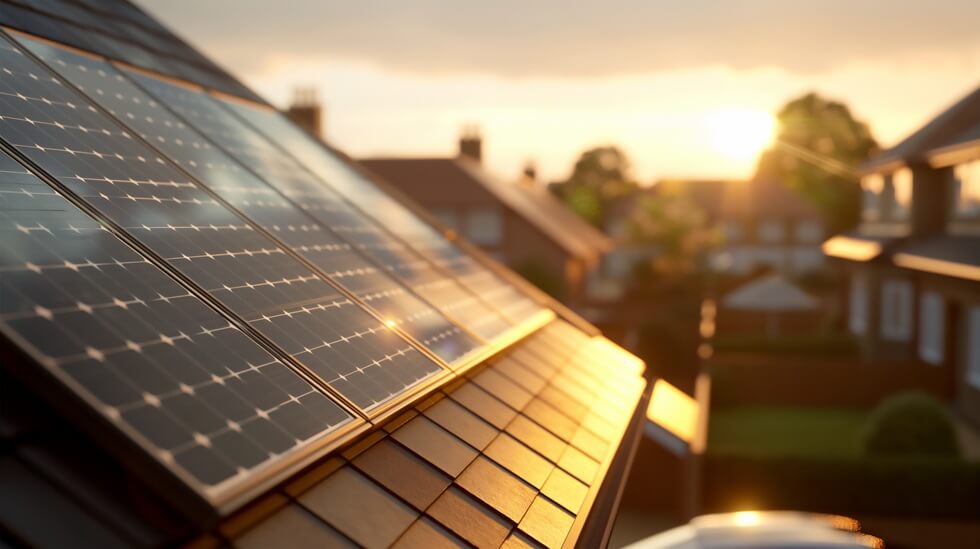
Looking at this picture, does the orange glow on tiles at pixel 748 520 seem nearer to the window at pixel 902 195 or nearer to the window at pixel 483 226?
the window at pixel 902 195

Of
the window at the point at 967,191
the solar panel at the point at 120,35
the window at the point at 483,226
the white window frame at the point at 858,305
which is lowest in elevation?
the white window frame at the point at 858,305

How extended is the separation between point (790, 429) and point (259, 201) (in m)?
23.0

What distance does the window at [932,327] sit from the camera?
3150 cm

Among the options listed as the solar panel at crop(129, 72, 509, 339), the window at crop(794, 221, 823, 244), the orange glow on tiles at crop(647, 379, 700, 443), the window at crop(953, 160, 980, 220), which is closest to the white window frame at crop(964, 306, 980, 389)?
the window at crop(953, 160, 980, 220)

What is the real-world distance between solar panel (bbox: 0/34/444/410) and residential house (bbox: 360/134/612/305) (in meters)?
41.2

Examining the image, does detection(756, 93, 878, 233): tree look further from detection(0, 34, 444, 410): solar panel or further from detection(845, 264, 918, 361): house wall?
detection(0, 34, 444, 410): solar panel

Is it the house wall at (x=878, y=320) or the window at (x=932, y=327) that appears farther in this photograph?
the house wall at (x=878, y=320)

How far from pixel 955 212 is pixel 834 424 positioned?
26.5 feet

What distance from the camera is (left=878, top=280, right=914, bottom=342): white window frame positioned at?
121 feet

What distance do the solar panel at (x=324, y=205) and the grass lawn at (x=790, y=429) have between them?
14.4 m

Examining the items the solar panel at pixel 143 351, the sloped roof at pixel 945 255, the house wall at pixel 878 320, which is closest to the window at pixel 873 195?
the house wall at pixel 878 320

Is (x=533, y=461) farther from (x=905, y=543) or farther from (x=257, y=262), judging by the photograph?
(x=905, y=543)

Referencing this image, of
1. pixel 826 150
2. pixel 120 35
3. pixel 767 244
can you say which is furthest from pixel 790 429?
pixel 767 244

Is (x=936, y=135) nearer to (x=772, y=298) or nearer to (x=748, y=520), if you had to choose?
(x=772, y=298)
